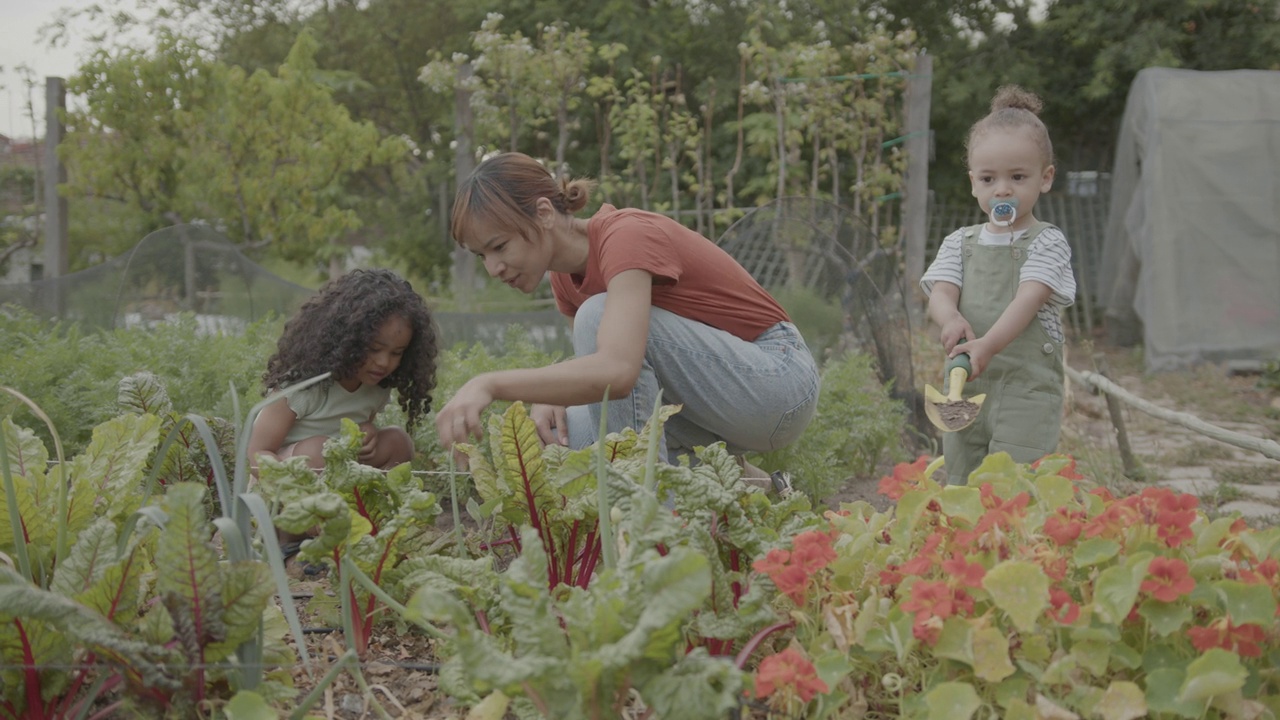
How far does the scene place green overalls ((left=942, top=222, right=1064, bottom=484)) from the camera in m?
2.48

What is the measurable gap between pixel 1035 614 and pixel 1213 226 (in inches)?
298

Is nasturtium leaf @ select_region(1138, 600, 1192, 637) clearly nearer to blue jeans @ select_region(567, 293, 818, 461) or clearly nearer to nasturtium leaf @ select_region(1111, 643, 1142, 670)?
nasturtium leaf @ select_region(1111, 643, 1142, 670)

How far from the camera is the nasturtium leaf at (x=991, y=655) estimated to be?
1079 millimetres

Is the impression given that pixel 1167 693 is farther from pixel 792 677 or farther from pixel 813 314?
pixel 813 314

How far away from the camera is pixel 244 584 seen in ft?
3.85

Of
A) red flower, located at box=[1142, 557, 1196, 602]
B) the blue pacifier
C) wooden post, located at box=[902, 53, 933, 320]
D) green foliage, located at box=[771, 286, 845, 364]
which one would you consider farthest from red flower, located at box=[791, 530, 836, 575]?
wooden post, located at box=[902, 53, 933, 320]

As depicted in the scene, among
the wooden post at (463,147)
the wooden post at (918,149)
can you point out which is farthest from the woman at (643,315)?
the wooden post at (918,149)

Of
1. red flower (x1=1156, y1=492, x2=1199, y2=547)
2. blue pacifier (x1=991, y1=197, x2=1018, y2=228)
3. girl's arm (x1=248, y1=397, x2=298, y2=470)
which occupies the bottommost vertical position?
girl's arm (x1=248, y1=397, x2=298, y2=470)

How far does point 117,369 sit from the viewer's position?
123 inches

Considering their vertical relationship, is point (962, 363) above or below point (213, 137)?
below

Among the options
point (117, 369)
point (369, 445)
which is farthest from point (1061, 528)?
point (117, 369)

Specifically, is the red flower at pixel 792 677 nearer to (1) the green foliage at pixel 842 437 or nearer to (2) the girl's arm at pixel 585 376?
(2) the girl's arm at pixel 585 376

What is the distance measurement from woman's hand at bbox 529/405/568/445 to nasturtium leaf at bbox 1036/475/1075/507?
1.28 m

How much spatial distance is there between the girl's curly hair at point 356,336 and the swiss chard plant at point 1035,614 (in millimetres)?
1592
